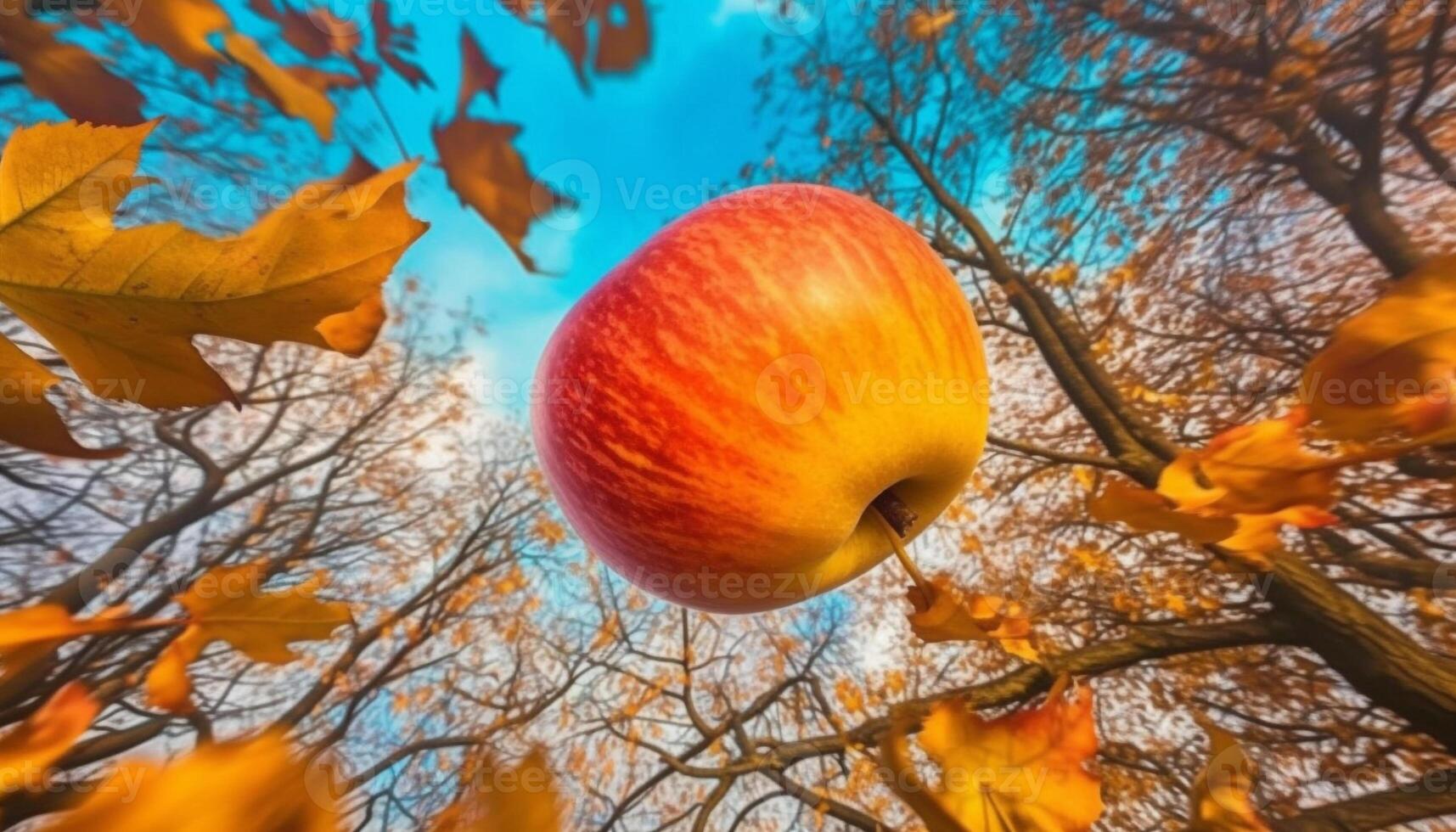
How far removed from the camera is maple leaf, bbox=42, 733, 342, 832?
0.80 ft

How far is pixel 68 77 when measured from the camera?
2.11 feet

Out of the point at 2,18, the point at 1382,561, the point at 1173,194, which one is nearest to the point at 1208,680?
the point at 1382,561

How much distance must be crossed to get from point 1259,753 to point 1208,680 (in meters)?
0.09

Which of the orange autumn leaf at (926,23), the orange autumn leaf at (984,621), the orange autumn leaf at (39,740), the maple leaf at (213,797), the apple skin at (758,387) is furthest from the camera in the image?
the orange autumn leaf at (926,23)

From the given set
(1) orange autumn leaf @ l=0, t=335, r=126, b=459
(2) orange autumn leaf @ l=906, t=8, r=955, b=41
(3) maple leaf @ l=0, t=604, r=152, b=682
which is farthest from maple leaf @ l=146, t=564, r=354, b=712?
(2) orange autumn leaf @ l=906, t=8, r=955, b=41

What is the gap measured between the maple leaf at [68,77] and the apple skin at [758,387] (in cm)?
60

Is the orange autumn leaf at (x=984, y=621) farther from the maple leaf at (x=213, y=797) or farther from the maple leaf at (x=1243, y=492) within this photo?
the maple leaf at (x=213, y=797)

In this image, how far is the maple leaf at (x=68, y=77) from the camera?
615mm

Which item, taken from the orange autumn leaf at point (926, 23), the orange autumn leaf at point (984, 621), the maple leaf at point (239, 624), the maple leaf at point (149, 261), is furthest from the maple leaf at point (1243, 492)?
the maple leaf at point (239, 624)

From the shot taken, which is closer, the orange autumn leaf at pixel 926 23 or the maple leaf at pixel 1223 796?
the maple leaf at pixel 1223 796

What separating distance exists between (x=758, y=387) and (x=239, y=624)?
61 cm

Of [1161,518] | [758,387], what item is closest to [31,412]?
[758,387]

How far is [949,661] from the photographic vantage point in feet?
3.33

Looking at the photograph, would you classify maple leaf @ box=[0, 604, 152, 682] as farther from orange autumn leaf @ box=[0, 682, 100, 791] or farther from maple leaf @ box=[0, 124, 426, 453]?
maple leaf @ box=[0, 124, 426, 453]
